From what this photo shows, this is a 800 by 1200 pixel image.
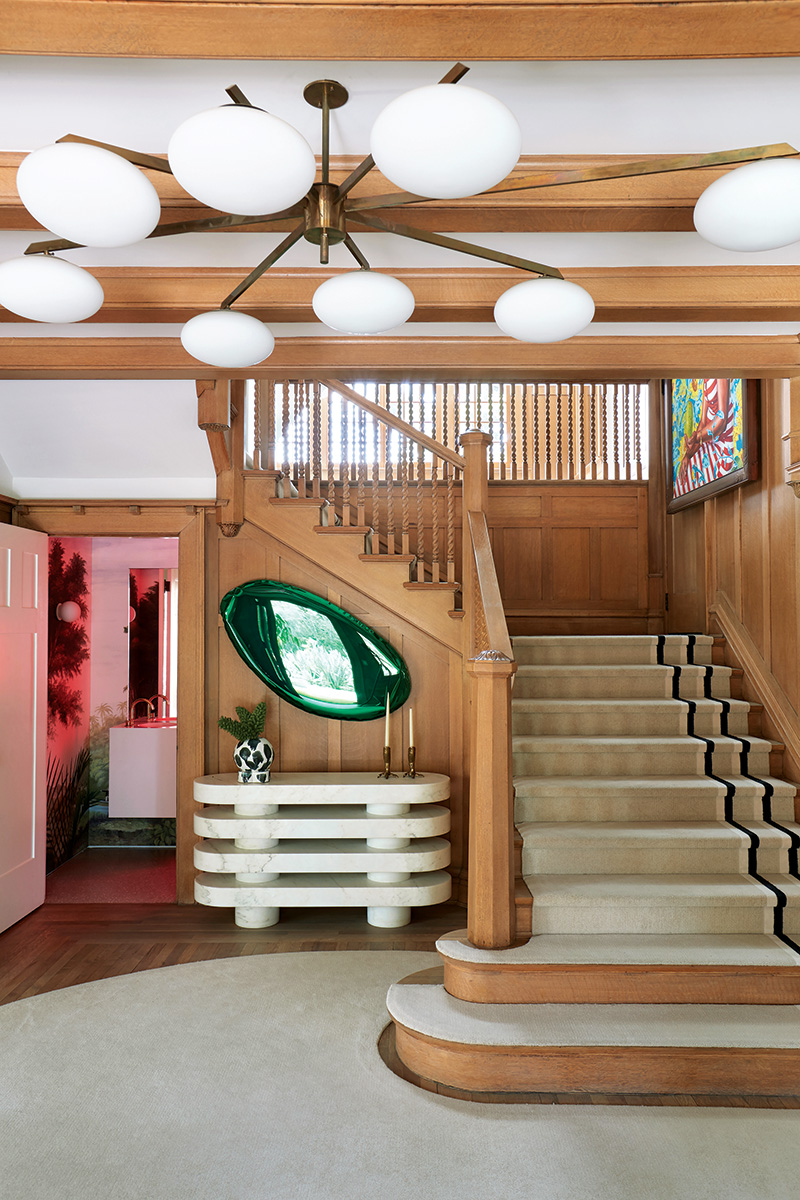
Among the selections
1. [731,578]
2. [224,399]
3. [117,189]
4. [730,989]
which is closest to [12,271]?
[117,189]

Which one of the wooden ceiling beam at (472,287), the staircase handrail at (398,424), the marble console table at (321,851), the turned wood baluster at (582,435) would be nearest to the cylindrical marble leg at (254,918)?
the marble console table at (321,851)

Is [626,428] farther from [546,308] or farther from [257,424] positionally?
[546,308]

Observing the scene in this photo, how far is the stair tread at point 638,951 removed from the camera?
306 centimetres

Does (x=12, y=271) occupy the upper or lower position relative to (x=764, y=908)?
upper

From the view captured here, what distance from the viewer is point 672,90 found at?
1807mm

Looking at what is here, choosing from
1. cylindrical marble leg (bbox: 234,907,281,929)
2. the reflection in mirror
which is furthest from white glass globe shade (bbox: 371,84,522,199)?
the reflection in mirror

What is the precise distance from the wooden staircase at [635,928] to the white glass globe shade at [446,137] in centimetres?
267

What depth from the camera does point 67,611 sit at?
630 centimetres

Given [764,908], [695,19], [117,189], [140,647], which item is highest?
[695,19]

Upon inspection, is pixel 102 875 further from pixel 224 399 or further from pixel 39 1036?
pixel 224 399

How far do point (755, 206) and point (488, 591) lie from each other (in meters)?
2.29

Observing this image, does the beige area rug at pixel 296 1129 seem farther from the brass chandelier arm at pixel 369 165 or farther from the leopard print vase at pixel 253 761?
the brass chandelier arm at pixel 369 165

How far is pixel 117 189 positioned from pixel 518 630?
205 inches

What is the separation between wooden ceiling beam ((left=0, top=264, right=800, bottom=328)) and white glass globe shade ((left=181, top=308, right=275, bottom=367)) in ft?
2.12
